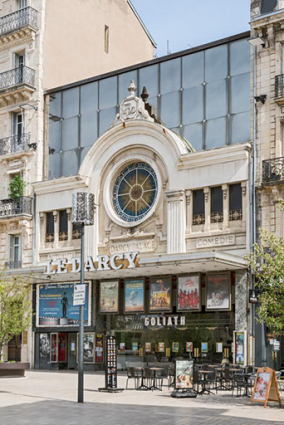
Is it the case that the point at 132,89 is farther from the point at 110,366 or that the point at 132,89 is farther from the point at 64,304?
the point at 110,366

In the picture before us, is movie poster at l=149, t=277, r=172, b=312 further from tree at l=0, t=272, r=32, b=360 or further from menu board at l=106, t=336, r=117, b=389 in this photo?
menu board at l=106, t=336, r=117, b=389

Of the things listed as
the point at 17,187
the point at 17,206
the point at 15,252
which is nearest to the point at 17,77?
the point at 17,187

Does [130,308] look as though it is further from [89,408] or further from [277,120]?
[89,408]

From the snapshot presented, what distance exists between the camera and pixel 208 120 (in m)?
33.1

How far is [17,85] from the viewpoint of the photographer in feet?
129

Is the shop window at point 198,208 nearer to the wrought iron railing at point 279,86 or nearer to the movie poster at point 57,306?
the wrought iron railing at point 279,86

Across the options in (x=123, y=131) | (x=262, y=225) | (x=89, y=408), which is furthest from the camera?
(x=123, y=131)

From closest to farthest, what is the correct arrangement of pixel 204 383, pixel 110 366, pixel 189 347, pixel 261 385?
pixel 261 385, pixel 204 383, pixel 110 366, pixel 189 347

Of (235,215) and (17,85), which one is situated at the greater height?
(17,85)

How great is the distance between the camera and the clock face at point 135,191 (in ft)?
112

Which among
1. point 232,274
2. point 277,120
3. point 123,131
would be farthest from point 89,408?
point 123,131

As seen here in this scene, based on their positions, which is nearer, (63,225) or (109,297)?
(109,297)

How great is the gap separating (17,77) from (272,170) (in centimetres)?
1757

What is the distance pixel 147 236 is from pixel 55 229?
6121 millimetres
